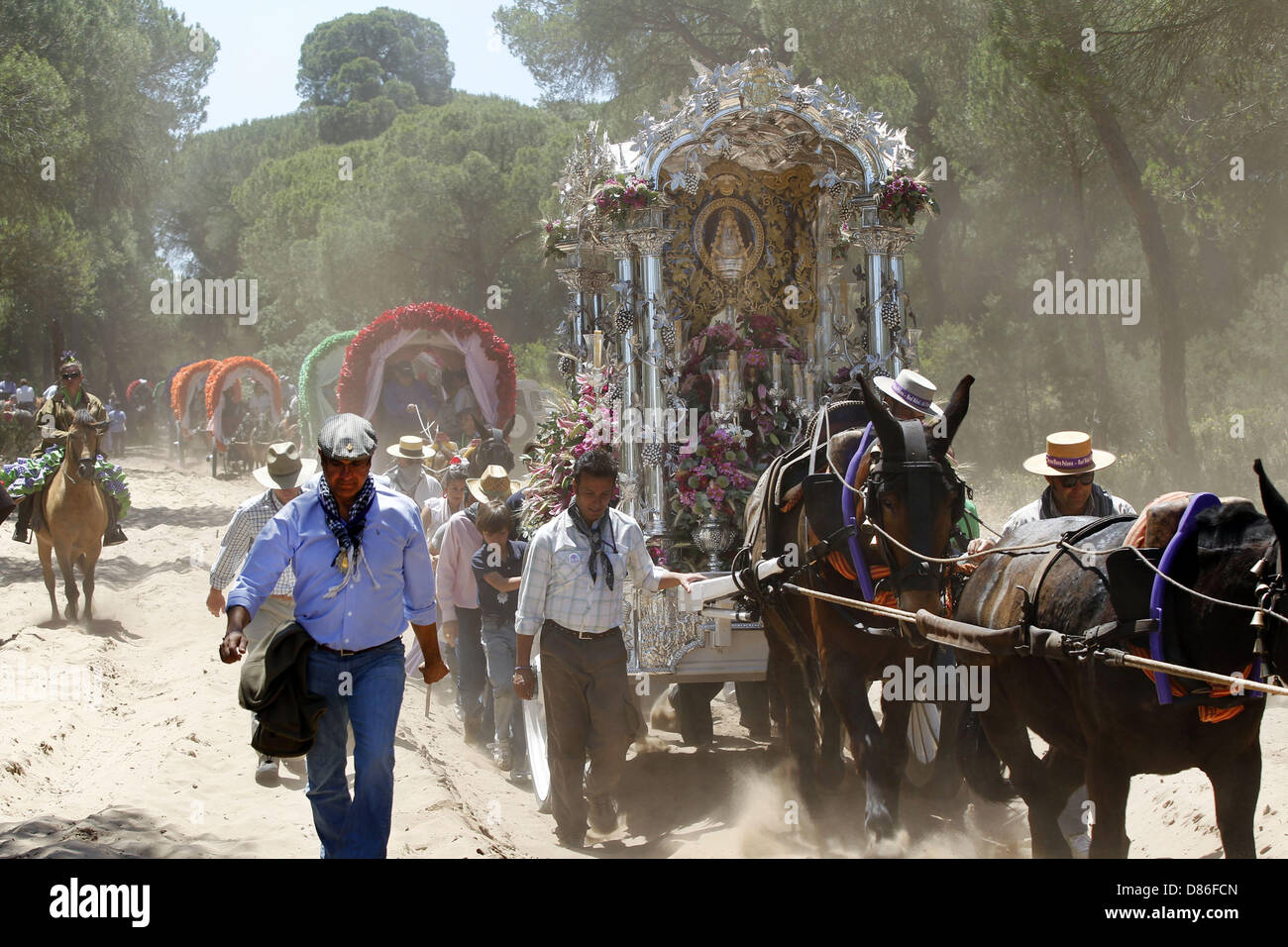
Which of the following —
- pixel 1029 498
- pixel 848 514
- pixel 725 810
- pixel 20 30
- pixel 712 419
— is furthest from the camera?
pixel 20 30

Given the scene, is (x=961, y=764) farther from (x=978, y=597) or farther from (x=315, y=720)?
(x=315, y=720)

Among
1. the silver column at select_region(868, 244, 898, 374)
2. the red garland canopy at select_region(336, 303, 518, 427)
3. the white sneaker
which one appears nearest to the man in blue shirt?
the white sneaker

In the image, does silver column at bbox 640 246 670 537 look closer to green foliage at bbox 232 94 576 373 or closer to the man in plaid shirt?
the man in plaid shirt

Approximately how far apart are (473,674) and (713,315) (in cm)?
342


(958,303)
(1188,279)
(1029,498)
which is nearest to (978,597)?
(1029,498)

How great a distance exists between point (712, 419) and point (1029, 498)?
11778 millimetres

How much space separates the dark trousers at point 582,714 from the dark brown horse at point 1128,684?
2153 millimetres

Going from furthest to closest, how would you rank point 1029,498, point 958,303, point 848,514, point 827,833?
point 958,303 < point 1029,498 < point 827,833 < point 848,514

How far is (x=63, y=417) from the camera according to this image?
12773mm

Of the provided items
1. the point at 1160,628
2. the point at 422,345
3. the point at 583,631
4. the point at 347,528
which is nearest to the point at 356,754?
the point at 347,528

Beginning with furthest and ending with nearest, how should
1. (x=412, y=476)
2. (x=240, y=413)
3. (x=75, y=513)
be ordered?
1. (x=240, y=413)
2. (x=75, y=513)
3. (x=412, y=476)

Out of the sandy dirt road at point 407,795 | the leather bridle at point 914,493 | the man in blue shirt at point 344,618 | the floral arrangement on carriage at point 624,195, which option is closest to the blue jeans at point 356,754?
the man in blue shirt at point 344,618

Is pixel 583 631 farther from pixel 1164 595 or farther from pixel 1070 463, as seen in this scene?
pixel 1164 595

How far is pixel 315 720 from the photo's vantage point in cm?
463
